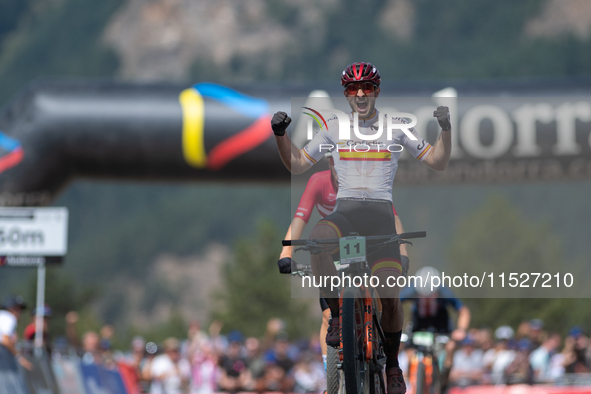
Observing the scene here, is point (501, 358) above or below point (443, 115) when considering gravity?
below

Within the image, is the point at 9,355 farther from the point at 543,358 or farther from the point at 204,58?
the point at 204,58

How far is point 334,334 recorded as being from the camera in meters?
5.68

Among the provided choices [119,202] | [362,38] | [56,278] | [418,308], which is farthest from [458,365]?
[362,38]

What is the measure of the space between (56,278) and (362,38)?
118 meters

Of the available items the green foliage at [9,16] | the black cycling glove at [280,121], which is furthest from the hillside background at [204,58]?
the black cycling glove at [280,121]

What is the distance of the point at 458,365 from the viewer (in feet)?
54.1

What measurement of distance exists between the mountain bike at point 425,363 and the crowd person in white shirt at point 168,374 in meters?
6.47

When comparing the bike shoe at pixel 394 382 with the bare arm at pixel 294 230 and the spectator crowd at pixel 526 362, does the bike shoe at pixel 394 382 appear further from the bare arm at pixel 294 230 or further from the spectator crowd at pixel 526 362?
the spectator crowd at pixel 526 362

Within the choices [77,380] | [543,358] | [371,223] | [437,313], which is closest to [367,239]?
[371,223]

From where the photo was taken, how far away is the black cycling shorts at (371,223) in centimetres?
562

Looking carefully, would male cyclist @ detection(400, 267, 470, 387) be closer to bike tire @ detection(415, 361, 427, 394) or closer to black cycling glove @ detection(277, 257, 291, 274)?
bike tire @ detection(415, 361, 427, 394)

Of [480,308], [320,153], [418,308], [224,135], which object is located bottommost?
[480,308]

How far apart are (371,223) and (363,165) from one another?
37cm

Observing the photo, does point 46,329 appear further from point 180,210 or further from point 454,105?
point 180,210
